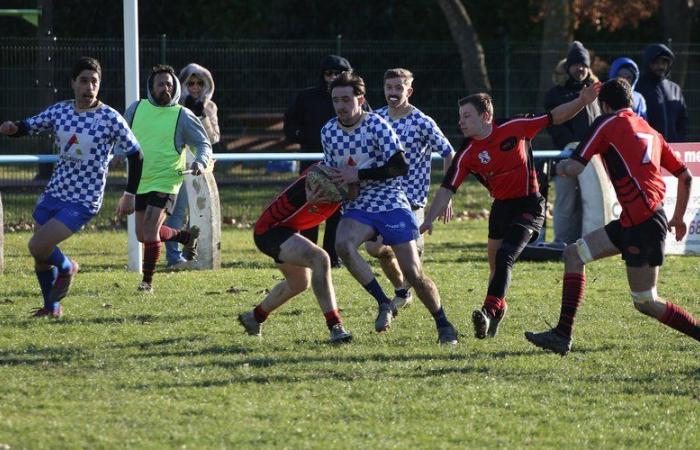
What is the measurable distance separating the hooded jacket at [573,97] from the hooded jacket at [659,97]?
0.98m

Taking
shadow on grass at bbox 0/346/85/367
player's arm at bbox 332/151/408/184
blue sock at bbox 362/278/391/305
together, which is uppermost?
player's arm at bbox 332/151/408/184

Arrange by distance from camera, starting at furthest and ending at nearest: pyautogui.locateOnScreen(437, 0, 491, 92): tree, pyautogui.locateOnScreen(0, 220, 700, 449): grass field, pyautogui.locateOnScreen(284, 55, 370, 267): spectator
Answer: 1. pyautogui.locateOnScreen(437, 0, 491, 92): tree
2. pyautogui.locateOnScreen(284, 55, 370, 267): spectator
3. pyautogui.locateOnScreen(0, 220, 700, 449): grass field

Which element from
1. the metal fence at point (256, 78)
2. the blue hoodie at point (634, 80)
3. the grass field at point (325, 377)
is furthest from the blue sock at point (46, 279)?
the metal fence at point (256, 78)

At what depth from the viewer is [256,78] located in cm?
1952

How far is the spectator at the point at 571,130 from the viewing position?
13734 mm

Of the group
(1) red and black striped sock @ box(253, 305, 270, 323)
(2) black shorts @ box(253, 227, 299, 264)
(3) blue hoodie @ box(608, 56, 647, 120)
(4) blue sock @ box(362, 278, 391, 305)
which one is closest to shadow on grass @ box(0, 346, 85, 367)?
(1) red and black striped sock @ box(253, 305, 270, 323)

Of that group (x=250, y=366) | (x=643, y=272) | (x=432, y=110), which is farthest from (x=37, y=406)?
(x=432, y=110)

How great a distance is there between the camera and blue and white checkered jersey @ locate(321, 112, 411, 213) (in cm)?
869

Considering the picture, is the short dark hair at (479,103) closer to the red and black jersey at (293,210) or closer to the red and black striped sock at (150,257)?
the red and black jersey at (293,210)

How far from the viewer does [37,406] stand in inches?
271

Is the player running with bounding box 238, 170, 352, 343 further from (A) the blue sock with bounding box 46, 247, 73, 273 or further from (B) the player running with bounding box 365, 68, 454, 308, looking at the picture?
(A) the blue sock with bounding box 46, 247, 73, 273

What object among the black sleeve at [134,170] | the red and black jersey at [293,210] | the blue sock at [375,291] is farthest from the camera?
the black sleeve at [134,170]

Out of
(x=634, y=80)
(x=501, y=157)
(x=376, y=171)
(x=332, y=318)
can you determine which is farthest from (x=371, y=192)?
(x=634, y=80)

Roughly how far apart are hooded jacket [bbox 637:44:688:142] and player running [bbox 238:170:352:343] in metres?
7.08
